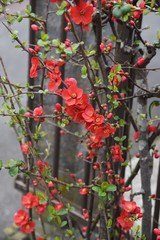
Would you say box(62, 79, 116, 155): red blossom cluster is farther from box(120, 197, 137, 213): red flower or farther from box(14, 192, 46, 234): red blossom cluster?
box(14, 192, 46, 234): red blossom cluster

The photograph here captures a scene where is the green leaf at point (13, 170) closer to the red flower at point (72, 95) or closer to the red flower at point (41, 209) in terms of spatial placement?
the red flower at point (72, 95)

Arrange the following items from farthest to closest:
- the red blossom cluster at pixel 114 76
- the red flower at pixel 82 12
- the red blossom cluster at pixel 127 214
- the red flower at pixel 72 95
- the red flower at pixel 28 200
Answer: the red flower at pixel 28 200
the red blossom cluster at pixel 127 214
the red blossom cluster at pixel 114 76
the red flower at pixel 72 95
the red flower at pixel 82 12

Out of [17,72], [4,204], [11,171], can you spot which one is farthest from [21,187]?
[11,171]

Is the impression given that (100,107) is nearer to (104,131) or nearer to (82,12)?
(104,131)

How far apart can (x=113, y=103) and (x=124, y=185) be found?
471 millimetres

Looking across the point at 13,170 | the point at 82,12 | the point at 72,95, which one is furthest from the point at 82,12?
the point at 13,170

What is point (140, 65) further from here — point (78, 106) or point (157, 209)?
point (157, 209)

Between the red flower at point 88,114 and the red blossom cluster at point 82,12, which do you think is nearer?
the red blossom cluster at point 82,12

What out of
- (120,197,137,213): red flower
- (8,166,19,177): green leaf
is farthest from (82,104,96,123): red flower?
(120,197,137,213): red flower

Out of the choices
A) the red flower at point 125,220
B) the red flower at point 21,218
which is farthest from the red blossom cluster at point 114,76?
the red flower at point 21,218

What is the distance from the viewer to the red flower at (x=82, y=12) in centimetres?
103

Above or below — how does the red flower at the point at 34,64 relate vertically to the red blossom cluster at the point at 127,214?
above

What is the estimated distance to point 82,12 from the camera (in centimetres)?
103

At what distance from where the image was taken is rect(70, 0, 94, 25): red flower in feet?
3.37
